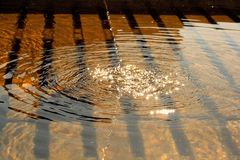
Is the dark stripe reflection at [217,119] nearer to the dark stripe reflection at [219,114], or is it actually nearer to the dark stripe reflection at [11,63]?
the dark stripe reflection at [219,114]

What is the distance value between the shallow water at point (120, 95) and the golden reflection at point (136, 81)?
0.05 feet

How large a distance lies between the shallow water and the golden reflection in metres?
0.02

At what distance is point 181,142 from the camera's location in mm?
5422

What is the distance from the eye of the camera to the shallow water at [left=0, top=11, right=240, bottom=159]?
5312 millimetres

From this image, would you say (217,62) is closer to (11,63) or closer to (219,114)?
(219,114)

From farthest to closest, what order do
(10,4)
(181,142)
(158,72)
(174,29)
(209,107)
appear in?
(10,4), (174,29), (158,72), (209,107), (181,142)

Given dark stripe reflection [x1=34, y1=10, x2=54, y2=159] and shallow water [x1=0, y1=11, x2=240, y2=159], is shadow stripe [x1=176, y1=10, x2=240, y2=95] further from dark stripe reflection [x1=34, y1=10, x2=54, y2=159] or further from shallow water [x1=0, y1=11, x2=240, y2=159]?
dark stripe reflection [x1=34, y1=10, x2=54, y2=159]

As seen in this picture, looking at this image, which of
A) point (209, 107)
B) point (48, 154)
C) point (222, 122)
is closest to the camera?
point (48, 154)

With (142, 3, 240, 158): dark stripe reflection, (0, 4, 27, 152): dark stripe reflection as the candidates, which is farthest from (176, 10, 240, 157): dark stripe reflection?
(0, 4, 27, 152): dark stripe reflection

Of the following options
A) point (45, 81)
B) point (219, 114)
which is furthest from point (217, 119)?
point (45, 81)

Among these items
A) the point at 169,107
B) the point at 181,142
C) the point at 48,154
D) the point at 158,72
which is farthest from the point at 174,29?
the point at 48,154

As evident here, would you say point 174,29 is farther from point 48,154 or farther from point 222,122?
point 48,154

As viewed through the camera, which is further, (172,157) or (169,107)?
(169,107)

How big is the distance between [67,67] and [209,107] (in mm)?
2689
